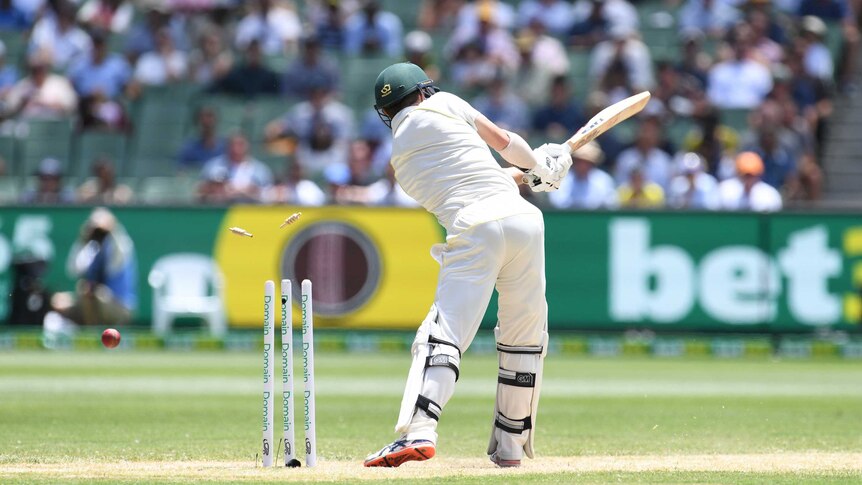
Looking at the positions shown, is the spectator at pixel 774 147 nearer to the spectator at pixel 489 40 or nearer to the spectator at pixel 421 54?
the spectator at pixel 489 40

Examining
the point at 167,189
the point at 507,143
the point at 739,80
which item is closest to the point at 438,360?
the point at 507,143

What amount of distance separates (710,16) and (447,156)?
12.7 m

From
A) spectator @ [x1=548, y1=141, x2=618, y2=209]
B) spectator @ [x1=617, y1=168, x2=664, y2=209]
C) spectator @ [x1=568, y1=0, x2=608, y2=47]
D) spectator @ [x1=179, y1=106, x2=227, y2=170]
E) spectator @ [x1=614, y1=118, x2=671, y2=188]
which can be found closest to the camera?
spectator @ [x1=617, y1=168, x2=664, y2=209]

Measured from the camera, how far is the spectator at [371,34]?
61.0 ft

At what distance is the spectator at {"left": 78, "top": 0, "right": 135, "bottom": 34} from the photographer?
19969 mm

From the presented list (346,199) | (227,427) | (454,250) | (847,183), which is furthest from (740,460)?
(847,183)

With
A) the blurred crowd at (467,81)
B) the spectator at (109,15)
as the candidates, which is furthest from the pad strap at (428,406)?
the spectator at (109,15)

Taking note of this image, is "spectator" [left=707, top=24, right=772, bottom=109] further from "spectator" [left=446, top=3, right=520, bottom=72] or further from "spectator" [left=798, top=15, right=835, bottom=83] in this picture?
"spectator" [left=446, top=3, right=520, bottom=72]

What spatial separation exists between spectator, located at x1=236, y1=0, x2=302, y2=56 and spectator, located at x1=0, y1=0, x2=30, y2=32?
10.9 ft

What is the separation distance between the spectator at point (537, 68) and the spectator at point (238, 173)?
3292mm

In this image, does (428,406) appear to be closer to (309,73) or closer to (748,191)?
(748,191)

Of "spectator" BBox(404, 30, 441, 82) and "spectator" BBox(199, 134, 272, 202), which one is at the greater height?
"spectator" BBox(404, 30, 441, 82)

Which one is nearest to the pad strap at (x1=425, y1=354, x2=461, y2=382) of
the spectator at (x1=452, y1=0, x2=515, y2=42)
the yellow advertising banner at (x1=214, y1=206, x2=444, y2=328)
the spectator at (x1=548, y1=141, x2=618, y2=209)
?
the yellow advertising banner at (x1=214, y1=206, x2=444, y2=328)

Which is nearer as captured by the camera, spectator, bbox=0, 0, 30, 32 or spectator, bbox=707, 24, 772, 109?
spectator, bbox=707, 24, 772, 109
